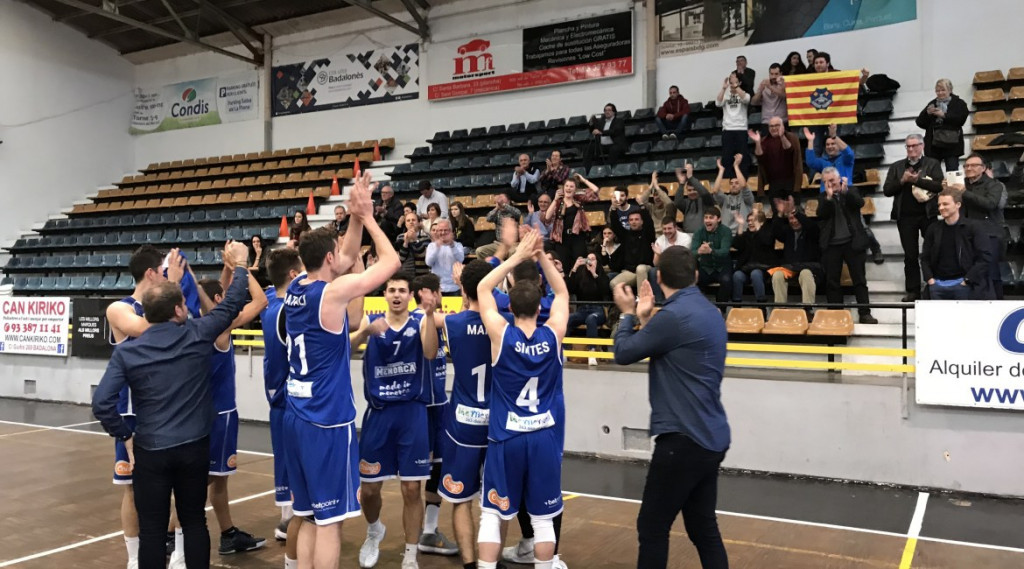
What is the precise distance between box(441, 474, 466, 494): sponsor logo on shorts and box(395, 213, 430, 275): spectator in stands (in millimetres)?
6459

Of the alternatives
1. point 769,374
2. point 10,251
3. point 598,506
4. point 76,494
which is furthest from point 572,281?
point 10,251

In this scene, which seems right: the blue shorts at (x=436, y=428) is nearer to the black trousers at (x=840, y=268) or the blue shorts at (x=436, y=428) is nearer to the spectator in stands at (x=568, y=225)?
the spectator in stands at (x=568, y=225)

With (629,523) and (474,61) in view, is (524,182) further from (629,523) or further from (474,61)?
(629,523)

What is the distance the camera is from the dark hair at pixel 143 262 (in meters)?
4.48

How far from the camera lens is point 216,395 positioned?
5.20 metres

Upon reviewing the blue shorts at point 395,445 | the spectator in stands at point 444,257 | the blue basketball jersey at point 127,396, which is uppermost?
the spectator in stands at point 444,257

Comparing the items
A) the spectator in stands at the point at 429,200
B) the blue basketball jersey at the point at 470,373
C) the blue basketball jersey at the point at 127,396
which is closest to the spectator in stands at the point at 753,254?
the spectator in stands at the point at 429,200

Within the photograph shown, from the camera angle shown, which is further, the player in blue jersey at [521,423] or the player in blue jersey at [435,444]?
the player in blue jersey at [435,444]

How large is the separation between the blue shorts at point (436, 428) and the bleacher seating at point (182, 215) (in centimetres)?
1198

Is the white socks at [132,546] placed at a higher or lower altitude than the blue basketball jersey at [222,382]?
lower

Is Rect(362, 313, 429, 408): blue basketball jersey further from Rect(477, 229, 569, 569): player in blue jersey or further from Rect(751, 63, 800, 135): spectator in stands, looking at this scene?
Rect(751, 63, 800, 135): spectator in stands

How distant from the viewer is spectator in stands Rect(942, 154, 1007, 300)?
713cm

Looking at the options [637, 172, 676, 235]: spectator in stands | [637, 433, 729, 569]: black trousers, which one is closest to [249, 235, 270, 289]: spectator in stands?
[637, 172, 676, 235]: spectator in stands

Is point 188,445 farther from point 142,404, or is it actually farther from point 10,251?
point 10,251
